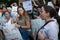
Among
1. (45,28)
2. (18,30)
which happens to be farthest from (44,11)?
(18,30)

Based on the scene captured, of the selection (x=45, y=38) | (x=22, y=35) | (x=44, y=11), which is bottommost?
(x=22, y=35)

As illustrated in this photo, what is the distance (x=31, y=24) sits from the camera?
6.55m

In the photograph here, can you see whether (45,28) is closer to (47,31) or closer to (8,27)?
(47,31)

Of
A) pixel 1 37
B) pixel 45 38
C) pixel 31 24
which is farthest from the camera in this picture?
pixel 31 24

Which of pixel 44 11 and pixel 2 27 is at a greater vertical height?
pixel 44 11

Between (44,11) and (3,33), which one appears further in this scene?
(3,33)

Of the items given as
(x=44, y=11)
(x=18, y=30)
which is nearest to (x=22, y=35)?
(x=18, y=30)

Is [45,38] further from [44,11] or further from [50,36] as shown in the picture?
[44,11]

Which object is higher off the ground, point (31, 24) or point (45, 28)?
point (45, 28)

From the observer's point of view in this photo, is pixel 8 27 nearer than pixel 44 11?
No

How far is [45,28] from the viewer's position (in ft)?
13.7

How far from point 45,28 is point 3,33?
2.25 metres

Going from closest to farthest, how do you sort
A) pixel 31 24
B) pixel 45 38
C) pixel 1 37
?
pixel 45 38 → pixel 1 37 → pixel 31 24

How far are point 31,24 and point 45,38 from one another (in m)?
2.45
